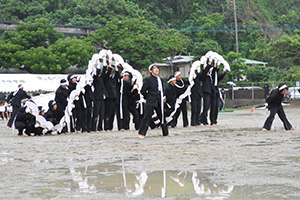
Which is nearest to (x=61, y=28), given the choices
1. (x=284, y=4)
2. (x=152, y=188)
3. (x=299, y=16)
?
(x=299, y=16)

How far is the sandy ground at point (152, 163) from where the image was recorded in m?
6.84

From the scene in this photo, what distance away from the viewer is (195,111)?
1892cm

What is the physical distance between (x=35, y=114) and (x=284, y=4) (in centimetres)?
6690

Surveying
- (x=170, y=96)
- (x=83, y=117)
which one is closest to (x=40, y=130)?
(x=83, y=117)

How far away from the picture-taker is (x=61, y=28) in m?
56.0

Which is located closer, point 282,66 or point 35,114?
point 35,114

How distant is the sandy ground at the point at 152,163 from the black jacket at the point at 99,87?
10.9 feet

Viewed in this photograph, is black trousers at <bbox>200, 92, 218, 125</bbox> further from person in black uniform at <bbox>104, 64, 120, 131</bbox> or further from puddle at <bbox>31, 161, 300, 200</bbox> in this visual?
puddle at <bbox>31, 161, 300, 200</bbox>

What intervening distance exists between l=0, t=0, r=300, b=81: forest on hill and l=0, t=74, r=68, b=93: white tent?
4325 millimetres

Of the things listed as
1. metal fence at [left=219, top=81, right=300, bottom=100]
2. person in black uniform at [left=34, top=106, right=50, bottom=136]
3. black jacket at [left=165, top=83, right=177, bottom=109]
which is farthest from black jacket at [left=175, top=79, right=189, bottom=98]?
metal fence at [left=219, top=81, right=300, bottom=100]

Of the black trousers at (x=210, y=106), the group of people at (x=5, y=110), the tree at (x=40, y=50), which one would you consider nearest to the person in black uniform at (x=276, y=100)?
the black trousers at (x=210, y=106)

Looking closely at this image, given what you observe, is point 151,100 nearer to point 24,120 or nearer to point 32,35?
point 24,120

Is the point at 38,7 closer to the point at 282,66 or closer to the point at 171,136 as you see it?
the point at 282,66

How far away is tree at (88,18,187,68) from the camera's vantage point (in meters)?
48.2
